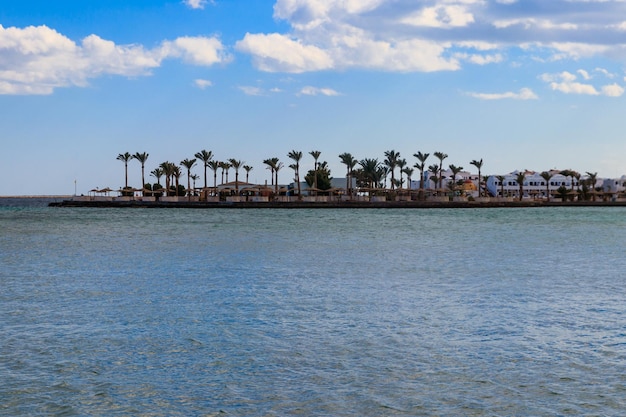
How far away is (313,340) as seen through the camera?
44.9 ft

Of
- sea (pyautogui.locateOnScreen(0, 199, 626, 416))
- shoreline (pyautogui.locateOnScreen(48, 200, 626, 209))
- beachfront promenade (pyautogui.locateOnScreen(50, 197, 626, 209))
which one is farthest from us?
beachfront promenade (pyautogui.locateOnScreen(50, 197, 626, 209))

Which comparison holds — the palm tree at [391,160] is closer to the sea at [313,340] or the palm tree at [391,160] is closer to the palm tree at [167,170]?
the palm tree at [167,170]

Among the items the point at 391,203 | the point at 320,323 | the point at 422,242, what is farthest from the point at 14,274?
the point at 391,203

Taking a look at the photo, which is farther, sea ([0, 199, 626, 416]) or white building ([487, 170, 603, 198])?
white building ([487, 170, 603, 198])

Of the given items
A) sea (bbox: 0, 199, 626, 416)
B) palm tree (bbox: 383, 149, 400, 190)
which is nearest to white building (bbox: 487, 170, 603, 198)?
palm tree (bbox: 383, 149, 400, 190)

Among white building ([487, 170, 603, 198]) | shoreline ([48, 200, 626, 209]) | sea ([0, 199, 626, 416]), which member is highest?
white building ([487, 170, 603, 198])

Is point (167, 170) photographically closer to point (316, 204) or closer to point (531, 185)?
point (316, 204)

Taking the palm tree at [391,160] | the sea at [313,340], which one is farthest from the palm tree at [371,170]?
the sea at [313,340]

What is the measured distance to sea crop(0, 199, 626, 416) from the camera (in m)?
9.93

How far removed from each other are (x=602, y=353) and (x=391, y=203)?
116 metres

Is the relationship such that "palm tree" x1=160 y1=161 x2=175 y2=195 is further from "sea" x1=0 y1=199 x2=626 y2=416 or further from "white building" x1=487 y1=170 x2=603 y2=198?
"sea" x1=0 y1=199 x2=626 y2=416

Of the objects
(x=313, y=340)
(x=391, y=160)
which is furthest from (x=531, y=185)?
(x=313, y=340)

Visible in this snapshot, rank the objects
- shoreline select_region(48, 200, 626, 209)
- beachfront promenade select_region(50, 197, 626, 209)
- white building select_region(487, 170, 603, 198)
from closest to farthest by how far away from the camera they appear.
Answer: shoreline select_region(48, 200, 626, 209), beachfront promenade select_region(50, 197, 626, 209), white building select_region(487, 170, 603, 198)

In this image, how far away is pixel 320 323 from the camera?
1550 centimetres
